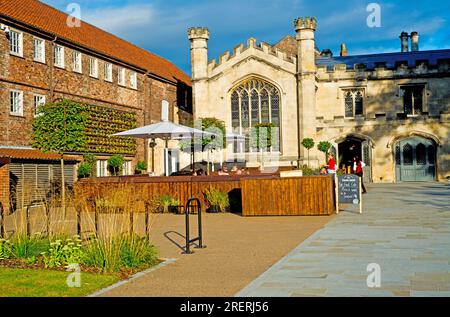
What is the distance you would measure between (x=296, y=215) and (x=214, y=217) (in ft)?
8.23

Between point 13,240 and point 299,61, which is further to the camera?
point 299,61

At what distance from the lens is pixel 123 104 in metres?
33.8

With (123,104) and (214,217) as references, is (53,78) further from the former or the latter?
(214,217)

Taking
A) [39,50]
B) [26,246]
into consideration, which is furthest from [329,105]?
[26,246]

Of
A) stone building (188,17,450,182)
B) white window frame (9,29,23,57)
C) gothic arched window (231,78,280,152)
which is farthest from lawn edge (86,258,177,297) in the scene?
gothic arched window (231,78,280,152)

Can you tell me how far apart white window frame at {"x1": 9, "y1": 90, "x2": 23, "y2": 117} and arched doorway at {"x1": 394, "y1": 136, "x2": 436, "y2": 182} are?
24.3 m

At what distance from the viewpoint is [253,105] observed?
39375mm

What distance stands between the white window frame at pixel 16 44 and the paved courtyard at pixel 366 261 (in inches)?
646

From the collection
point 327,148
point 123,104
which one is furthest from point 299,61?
point 123,104

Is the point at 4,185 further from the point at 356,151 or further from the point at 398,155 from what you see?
the point at 398,155

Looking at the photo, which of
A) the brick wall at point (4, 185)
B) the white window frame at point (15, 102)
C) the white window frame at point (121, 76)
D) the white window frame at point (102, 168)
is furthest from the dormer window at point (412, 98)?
the brick wall at point (4, 185)

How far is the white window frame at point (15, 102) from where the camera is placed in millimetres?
24125

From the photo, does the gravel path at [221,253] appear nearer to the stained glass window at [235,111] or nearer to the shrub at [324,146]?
the shrub at [324,146]
